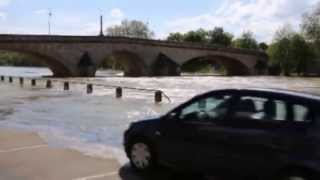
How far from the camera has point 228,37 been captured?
14000 cm

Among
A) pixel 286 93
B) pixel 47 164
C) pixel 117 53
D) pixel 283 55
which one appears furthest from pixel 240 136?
pixel 283 55

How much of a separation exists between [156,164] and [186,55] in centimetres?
8640

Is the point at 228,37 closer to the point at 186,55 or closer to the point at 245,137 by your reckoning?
the point at 186,55

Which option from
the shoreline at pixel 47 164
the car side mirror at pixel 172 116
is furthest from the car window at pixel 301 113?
the shoreline at pixel 47 164

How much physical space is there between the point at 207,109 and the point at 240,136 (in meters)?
0.84

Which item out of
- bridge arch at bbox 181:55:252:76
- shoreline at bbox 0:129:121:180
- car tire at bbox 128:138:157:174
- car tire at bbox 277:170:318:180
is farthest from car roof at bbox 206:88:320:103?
bridge arch at bbox 181:55:252:76

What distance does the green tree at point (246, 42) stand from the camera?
132 meters

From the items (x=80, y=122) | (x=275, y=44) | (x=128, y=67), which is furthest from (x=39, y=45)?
(x=80, y=122)

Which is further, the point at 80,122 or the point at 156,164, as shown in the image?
the point at 80,122

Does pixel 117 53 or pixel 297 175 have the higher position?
pixel 117 53

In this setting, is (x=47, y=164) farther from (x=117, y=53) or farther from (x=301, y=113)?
(x=117, y=53)

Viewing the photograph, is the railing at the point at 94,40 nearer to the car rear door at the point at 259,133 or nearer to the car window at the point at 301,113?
the car rear door at the point at 259,133

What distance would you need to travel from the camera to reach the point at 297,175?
25.2ft

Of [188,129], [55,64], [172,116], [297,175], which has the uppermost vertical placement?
[172,116]
